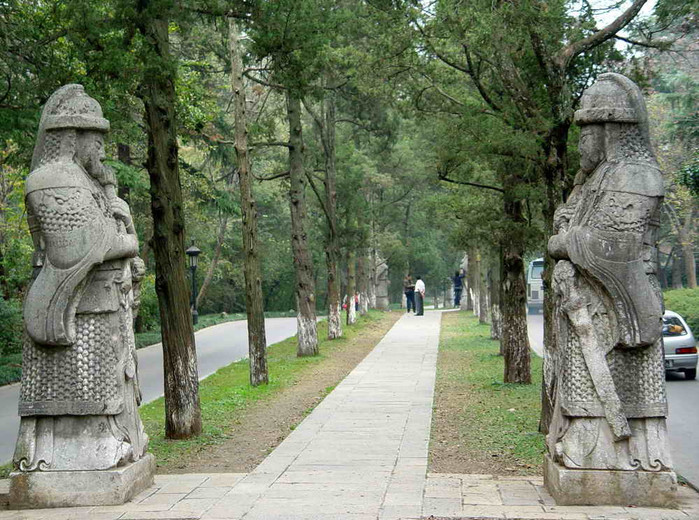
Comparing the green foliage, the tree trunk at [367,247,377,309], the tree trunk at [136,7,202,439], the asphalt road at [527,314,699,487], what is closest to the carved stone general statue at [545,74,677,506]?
the asphalt road at [527,314,699,487]

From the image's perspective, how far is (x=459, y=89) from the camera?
59.9 ft

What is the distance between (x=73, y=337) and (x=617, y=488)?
4807 mm

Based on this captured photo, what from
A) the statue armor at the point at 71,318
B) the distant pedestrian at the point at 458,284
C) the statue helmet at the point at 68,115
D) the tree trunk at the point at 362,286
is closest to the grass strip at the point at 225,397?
the statue armor at the point at 71,318

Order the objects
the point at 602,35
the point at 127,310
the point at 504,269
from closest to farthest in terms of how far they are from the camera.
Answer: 1. the point at 127,310
2. the point at 602,35
3. the point at 504,269

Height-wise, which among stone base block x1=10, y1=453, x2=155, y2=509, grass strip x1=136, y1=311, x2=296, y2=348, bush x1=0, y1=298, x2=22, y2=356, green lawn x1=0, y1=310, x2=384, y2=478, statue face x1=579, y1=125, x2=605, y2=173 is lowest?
green lawn x1=0, y1=310, x2=384, y2=478

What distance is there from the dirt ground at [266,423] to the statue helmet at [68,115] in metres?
3.75

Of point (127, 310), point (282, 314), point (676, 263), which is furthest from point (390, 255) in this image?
point (127, 310)

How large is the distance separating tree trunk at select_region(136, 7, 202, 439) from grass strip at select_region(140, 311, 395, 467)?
452 millimetres

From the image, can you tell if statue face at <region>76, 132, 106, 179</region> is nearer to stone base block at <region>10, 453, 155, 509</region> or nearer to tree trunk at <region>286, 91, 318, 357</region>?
stone base block at <region>10, 453, 155, 509</region>

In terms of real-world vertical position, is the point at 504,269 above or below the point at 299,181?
below

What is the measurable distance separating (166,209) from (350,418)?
419cm

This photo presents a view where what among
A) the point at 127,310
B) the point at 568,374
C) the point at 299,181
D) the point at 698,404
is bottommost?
the point at 698,404

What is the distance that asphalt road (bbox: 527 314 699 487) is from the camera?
10869 mm

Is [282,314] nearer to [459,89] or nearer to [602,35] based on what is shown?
[459,89]
